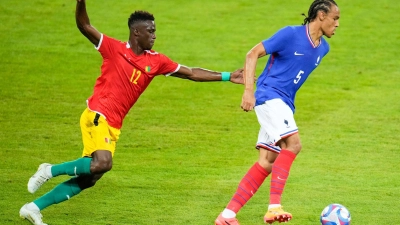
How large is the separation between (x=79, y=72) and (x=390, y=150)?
21.3ft

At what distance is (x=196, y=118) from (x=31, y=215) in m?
5.53

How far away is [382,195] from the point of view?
10.5 meters

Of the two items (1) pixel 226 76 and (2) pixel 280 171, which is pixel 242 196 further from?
(1) pixel 226 76

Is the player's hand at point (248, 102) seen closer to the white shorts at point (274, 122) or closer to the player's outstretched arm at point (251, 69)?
the player's outstretched arm at point (251, 69)

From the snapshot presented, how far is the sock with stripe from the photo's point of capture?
29.8ft

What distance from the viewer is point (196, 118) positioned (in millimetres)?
14258

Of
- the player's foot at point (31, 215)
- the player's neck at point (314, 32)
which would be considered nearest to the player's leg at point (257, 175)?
the player's neck at point (314, 32)

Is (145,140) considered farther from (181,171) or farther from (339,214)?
(339,214)

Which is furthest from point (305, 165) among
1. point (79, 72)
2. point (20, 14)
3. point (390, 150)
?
point (20, 14)

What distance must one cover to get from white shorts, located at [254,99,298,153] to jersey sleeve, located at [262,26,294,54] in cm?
54

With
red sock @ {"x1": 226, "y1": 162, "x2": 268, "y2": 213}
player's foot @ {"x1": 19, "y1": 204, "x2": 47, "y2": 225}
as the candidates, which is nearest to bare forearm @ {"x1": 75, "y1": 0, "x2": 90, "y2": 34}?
player's foot @ {"x1": 19, "y1": 204, "x2": 47, "y2": 225}

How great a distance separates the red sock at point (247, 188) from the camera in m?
9.09

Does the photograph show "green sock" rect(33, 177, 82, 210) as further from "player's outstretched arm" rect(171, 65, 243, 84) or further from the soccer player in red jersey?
"player's outstretched arm" rect(171, 65, 243, 84)

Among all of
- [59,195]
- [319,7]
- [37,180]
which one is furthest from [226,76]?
[37,180]
